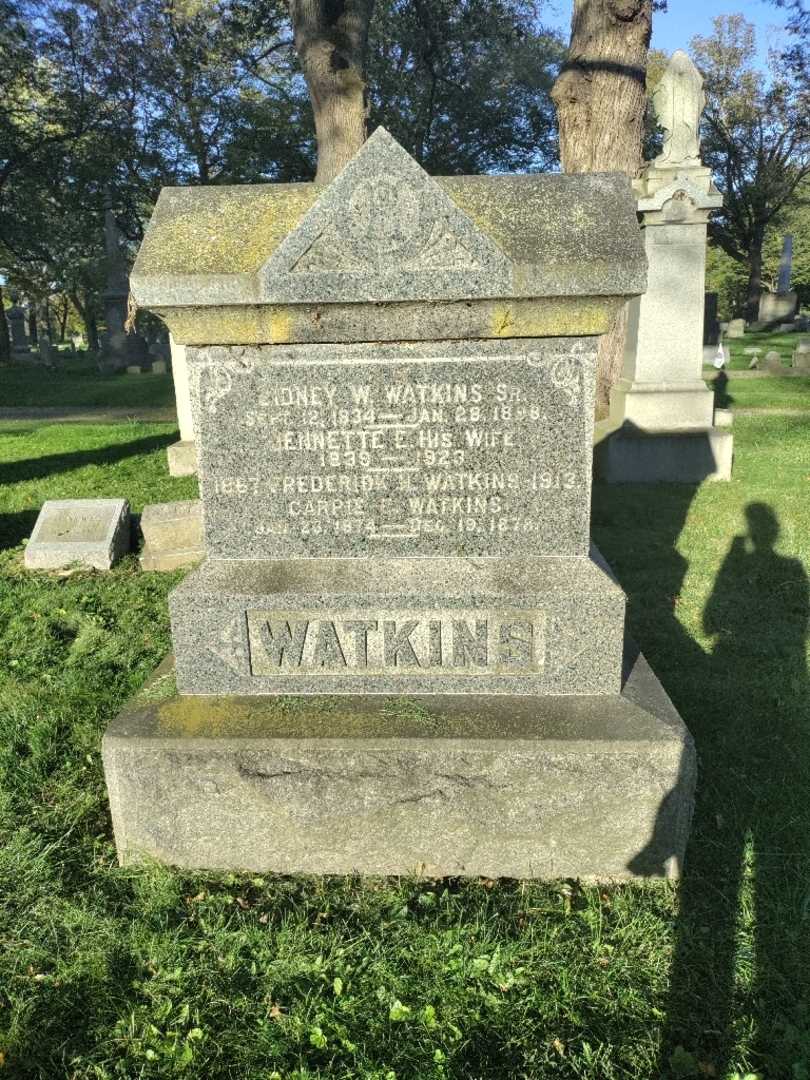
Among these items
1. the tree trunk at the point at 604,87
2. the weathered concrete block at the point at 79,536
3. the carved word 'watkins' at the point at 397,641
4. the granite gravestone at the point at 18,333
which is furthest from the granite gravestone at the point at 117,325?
the carved word 'watkins' at the point at 397,641

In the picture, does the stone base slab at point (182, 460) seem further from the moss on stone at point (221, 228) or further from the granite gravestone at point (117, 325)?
the granite gravestone at point (117, 325)

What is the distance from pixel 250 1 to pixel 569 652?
19422mm

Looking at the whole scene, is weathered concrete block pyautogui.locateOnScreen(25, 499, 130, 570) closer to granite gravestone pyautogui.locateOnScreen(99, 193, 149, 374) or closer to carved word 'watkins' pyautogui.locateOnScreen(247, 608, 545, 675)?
carved word 'watkins' pyautogui.locateOnScreen(247, 608, 545, 675)

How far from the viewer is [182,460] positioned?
9.32 metres

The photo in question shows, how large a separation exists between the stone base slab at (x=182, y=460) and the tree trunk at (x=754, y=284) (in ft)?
108

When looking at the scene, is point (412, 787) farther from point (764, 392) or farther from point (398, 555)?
point (764, 392)

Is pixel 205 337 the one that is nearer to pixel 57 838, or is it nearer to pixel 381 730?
pixel 381 730

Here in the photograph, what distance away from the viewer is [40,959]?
2.37 m

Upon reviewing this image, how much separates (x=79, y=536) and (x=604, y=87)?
25.6ft

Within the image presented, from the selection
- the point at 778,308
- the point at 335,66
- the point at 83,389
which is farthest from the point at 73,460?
the point at 778,308

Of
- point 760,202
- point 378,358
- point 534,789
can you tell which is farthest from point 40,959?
point 760,202

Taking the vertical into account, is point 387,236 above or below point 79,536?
above

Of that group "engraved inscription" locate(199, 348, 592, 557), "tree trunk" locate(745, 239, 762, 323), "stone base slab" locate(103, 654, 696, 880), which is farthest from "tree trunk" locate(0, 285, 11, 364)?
"stone base slab" locate(103, 654, 696, 880)

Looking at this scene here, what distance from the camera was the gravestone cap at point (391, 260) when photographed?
2.47 m
